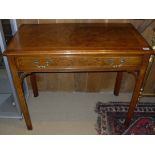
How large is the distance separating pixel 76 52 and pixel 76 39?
0.16 meters

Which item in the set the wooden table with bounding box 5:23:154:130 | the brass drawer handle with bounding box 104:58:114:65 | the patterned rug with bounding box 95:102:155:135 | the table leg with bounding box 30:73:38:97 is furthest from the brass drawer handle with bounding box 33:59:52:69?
the patterned rug with bounding box 95:102:155:135

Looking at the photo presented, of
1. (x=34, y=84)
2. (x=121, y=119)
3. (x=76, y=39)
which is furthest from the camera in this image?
(x=34, y=84)

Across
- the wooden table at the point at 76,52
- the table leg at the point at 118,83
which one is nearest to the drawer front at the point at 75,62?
the wooden table at the point at 76,52

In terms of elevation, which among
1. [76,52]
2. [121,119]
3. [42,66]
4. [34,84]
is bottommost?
[121,119]

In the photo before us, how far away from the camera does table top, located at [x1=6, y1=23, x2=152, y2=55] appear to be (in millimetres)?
1153

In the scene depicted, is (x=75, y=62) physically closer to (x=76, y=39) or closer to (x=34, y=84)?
(x=76, y=39)

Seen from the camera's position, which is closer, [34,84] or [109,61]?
[109,61]

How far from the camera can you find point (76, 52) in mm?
1138

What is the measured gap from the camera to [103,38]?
4.19 ft

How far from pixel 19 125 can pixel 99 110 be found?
77 centimetres

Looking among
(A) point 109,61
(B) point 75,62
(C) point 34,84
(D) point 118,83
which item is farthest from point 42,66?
(D) point 118,83

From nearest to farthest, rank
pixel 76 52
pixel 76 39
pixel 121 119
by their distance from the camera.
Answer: pixel 76 52
pixel 76 39
pixel 121 119
